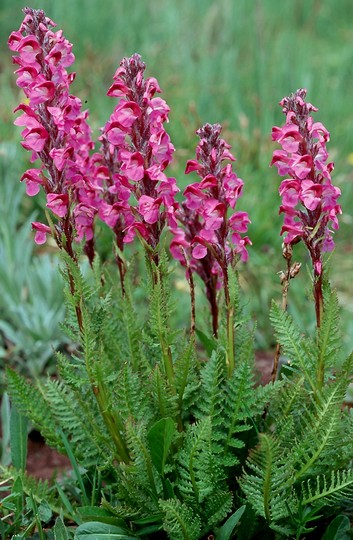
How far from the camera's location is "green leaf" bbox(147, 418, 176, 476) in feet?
5.30

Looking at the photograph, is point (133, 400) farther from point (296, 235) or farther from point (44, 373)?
point (44, 373)

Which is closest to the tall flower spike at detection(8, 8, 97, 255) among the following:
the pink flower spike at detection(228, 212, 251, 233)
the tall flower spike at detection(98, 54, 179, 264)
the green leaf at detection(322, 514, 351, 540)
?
the tall flower spike at detection(98, 54, 179, 264)

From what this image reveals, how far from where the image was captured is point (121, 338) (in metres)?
2.09

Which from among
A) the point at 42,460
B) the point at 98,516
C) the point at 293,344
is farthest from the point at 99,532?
the point at 42,460

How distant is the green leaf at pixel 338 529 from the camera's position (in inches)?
67.5

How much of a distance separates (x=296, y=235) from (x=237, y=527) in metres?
0.73

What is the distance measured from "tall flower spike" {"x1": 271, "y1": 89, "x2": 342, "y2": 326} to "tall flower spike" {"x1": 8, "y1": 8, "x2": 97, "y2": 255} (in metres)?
0.47

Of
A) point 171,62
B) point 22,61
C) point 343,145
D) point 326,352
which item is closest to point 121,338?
point 326,352

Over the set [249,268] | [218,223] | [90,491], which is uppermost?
[249,268]

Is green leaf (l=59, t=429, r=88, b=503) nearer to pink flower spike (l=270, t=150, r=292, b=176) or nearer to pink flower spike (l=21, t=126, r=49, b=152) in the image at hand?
pink flower spike (l=21, t=126, r=49, b=152)

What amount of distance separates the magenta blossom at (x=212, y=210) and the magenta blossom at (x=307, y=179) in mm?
119

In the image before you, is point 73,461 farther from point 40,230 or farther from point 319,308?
point 319,308

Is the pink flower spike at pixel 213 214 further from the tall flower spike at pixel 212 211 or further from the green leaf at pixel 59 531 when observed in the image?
the green leaf at pixel 59 531

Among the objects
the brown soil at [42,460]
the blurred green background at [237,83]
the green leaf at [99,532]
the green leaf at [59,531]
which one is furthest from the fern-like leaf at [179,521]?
the blurred green background at [237,83]
